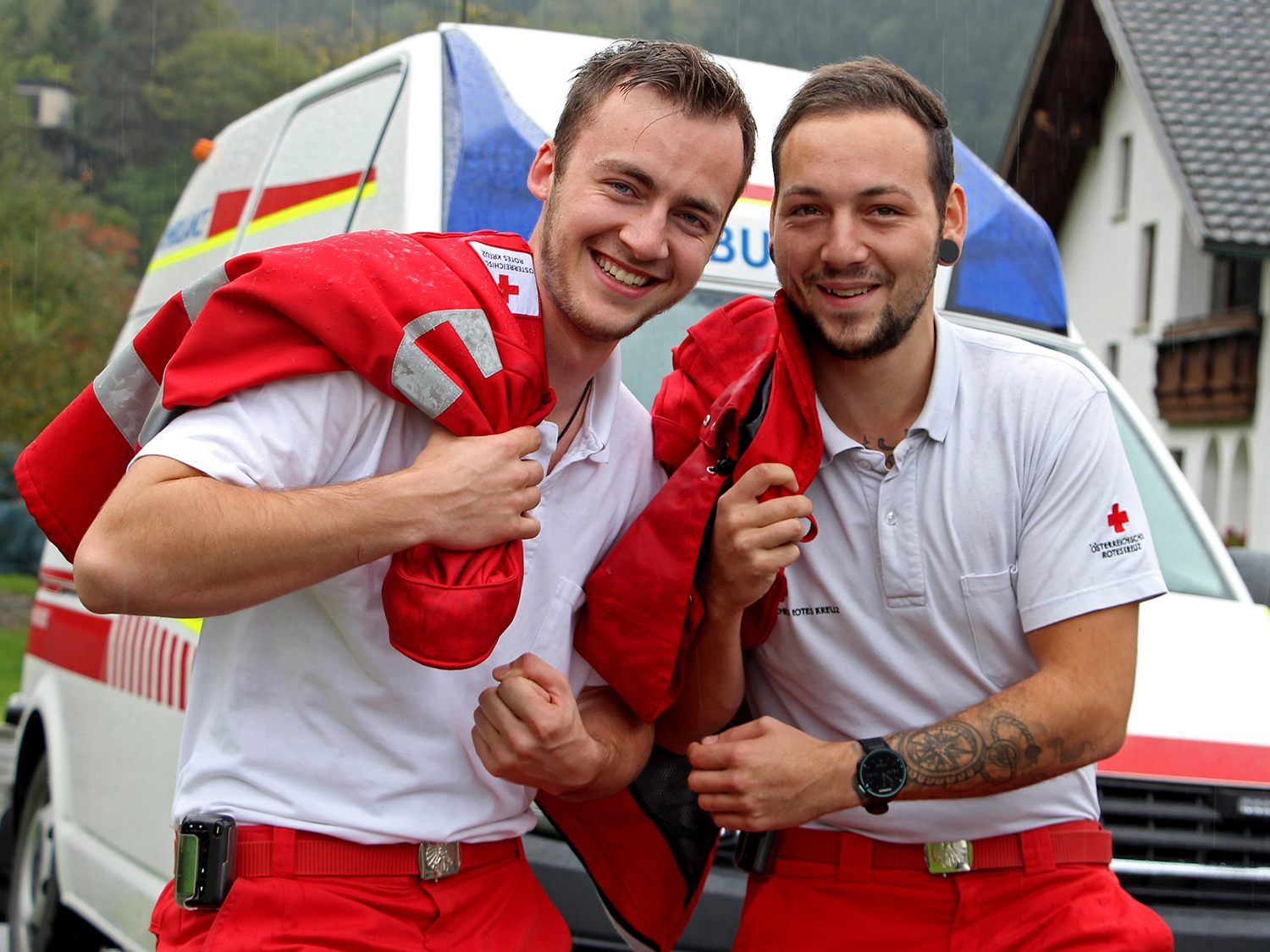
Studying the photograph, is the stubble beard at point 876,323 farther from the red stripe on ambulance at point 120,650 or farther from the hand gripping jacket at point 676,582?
the red stripe on ambulance at point 120,650

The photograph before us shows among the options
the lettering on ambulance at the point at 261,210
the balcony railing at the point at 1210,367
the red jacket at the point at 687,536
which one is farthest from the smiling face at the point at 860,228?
the balcony railing at the point at 1210,367

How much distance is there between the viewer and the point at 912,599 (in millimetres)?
2873

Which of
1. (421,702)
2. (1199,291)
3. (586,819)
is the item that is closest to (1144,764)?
(586,819)

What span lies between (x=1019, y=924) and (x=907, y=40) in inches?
1104

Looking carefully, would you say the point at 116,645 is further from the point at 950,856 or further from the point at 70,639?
the point at 950,856

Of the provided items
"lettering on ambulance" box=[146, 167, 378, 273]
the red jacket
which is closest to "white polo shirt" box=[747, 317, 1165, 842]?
the red jacket

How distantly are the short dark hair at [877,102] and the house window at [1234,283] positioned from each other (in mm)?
23507

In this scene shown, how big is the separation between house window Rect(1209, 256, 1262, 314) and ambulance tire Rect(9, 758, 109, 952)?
2240 centimetres

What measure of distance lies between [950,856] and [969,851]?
38 mm

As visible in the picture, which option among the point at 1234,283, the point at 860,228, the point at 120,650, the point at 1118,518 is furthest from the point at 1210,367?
the point at 860,228

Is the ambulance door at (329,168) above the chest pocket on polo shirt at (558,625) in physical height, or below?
above

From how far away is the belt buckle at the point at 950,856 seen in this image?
114 inches

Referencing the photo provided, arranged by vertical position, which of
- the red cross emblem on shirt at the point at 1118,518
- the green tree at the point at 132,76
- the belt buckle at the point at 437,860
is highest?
the green tree at the point at 132,76

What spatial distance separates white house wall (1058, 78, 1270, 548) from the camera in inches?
970
